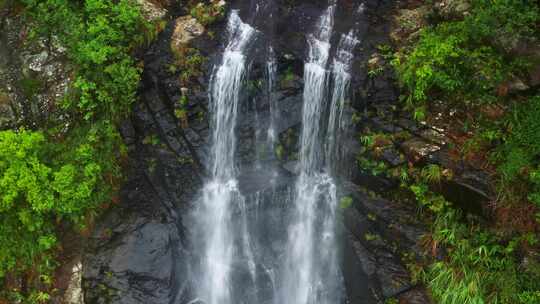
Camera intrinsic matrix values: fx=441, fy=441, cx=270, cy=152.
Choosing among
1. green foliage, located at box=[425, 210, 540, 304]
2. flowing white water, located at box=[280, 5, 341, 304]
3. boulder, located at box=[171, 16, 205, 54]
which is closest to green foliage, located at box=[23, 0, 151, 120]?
boulder, located at box=[171, 16, 205, 54]

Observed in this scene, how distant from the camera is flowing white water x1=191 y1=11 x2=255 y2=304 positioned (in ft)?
29.7

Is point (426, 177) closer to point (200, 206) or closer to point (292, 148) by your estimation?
point (292, 148)

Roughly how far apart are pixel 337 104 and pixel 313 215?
2.28m

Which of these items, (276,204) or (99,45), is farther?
(276,204)

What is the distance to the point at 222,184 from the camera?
364 inches

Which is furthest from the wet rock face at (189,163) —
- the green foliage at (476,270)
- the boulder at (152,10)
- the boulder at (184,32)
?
the green foliage at (476,270)

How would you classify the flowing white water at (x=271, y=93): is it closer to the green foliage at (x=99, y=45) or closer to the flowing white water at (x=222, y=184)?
the flowing white water at (x=222, y=184)

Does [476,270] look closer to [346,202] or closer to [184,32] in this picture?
[346,202]

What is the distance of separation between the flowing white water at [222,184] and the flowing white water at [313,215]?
0.99 metres

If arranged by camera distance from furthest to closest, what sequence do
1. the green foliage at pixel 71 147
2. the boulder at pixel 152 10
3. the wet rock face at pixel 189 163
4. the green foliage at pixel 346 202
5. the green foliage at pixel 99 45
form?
1. the boulder at pixel 152 10
2. the green foliage at pixel 99 45
3. the green foliage at pixel 346 202
4. the wet rock face at pixel 189 163
5. the green foliage at pixel 71 147

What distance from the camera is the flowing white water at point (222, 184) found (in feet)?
29.7

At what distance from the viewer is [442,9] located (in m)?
8.71

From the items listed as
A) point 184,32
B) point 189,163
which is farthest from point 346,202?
point 184,32

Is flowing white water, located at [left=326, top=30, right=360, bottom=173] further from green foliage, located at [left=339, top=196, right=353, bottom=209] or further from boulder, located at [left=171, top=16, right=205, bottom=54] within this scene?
boulder, located at [left=171, top=16, right=205, bottom=54]
